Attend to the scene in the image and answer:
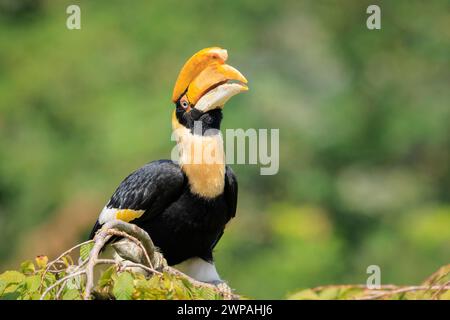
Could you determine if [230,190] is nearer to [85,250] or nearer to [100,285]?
[85,250]

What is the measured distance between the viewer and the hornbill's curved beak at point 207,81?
155 inches

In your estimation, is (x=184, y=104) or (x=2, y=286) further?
(x=184, y=104)

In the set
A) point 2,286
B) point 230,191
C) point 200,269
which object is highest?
point 230,191

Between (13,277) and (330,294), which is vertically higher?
(13,277)

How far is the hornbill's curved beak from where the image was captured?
3926 mm

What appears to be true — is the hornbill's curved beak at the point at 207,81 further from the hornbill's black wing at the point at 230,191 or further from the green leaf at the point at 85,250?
the green leaf at the point at 85,250

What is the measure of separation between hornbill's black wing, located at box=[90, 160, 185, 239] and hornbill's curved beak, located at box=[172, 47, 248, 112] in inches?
12.3

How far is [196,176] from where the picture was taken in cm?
401

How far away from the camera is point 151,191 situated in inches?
157

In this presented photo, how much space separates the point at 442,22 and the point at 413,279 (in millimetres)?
3300

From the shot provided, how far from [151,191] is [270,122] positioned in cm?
458

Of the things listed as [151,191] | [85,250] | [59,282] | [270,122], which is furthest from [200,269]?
[270,122]
